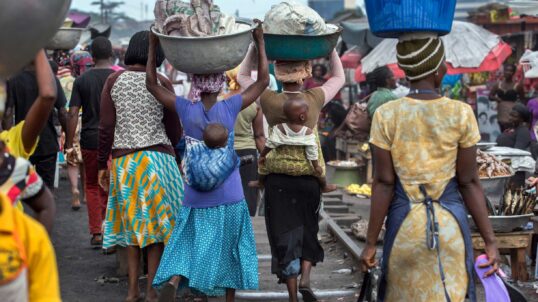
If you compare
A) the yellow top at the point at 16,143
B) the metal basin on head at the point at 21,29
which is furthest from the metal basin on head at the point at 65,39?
the metal basin on head at the point at 21,29

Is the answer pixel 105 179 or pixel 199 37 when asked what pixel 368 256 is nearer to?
pixel 199 37

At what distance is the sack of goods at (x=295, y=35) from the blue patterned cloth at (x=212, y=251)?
118cm

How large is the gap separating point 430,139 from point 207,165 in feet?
7.25

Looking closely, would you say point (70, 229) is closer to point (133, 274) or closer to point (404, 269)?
point (133, 274)

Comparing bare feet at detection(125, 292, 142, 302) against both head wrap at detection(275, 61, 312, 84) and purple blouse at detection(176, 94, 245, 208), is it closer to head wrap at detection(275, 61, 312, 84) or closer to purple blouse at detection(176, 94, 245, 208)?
purple blouse at detection(176, 94, 245, 208)

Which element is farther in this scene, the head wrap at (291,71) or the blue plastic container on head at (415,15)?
the head wrap at (291,71)

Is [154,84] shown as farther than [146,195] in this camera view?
No

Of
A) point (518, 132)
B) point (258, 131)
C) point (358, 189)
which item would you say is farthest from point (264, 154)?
point (358, 189)

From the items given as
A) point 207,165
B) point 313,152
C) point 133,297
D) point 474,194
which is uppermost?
point 474,194

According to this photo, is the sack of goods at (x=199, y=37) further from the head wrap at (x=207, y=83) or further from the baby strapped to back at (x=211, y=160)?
the baby strapped to back at (x=211, y=160)

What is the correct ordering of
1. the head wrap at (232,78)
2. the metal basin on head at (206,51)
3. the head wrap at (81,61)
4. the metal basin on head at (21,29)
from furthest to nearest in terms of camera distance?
the head wrap at (81,61) → the head wrap at (232,78) → the metal basin on head at (206,51) → the metal basin on head at (21,29)

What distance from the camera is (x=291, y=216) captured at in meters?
7.59

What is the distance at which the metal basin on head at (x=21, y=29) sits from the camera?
159 inches

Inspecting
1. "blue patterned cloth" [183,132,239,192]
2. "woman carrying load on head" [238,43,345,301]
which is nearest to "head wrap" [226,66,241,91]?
"woman carrying load on head" [238,43,345,301]
